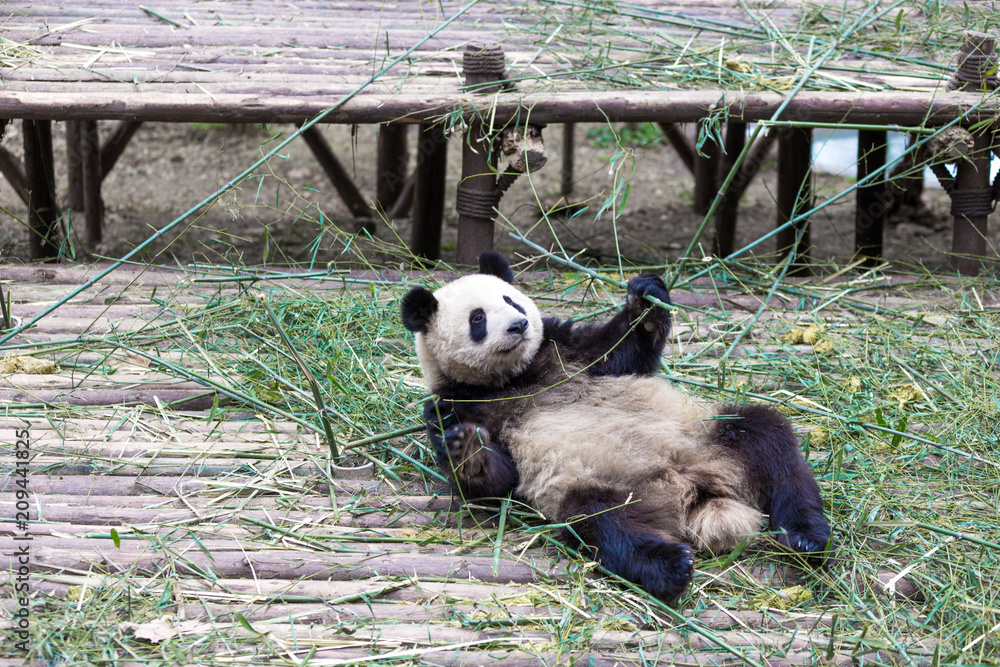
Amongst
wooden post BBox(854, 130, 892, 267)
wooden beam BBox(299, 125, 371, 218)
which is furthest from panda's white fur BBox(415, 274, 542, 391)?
wooden beam BBox(299, 125, 371, 218)

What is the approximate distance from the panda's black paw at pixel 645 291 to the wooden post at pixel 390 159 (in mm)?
5117

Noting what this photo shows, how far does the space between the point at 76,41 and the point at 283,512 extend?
11.4ft

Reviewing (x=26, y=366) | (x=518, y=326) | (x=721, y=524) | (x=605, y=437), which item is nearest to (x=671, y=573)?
(x=721, y=524)

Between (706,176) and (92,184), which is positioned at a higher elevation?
(706,176)

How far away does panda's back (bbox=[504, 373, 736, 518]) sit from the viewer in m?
2.65

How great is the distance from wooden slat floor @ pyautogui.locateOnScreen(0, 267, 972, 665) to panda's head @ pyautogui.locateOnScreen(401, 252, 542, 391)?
42cm

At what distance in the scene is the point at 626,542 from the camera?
2.43m

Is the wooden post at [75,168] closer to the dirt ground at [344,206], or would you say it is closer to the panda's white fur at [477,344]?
the dirt ground at [344,206]

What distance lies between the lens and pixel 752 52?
191 inches

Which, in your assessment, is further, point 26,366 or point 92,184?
point 92,184

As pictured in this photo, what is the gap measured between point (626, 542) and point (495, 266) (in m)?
1.18

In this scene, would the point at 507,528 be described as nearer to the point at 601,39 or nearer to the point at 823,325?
the point at 823,325

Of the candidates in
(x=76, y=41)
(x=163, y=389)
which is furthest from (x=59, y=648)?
(x=76, y=41)

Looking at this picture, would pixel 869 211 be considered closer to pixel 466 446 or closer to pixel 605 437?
pixel 605 437
